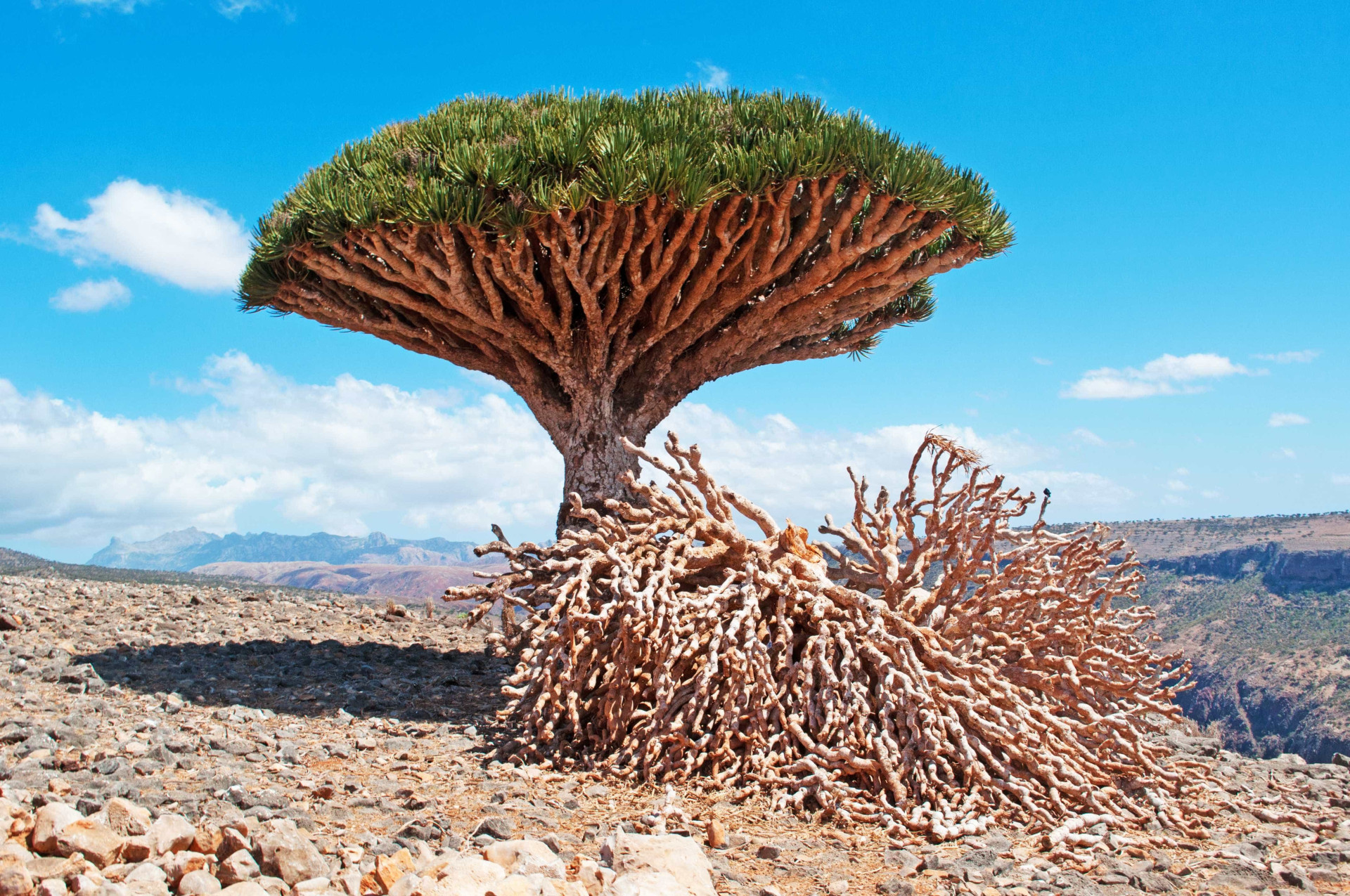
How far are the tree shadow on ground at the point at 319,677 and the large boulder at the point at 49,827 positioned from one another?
2.71 meters

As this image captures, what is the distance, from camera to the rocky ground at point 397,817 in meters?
2.98

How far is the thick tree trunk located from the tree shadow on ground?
1497 millimetres

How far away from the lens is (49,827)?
2.99m

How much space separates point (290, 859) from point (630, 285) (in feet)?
16.4

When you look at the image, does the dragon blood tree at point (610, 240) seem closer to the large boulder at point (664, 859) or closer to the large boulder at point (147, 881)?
the large boulder at point (664, 859)

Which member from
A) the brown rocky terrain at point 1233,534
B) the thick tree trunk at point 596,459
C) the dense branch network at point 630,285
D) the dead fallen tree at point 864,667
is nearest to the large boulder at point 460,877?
the dead fallen tree at point 864,667

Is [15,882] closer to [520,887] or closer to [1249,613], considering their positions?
[520,887]

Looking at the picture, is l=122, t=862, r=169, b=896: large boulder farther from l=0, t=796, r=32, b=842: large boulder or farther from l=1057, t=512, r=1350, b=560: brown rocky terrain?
l=1057, t=512, r=1350, b=560: brown rocky terrain

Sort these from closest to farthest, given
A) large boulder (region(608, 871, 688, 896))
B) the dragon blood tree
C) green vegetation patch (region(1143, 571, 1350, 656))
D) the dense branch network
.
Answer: large boulder (region(608, 871, 688, 896)) → the dragon blood tree → the dense branch network → green vegetation patch (region(1143, 571, 1350, 656))

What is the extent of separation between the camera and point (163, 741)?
4.76 metres

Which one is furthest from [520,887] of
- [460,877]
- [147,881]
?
[147,881]

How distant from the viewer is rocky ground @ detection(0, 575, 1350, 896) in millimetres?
2982

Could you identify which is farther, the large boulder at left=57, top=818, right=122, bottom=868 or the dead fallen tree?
the dead fallen tree

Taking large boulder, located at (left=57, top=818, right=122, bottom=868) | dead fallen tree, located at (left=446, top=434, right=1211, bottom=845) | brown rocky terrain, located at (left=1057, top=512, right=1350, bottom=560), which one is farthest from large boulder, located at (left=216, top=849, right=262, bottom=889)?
brown rocky terrain, located at (left=1057, top=512, right=1350, bottom=560)
